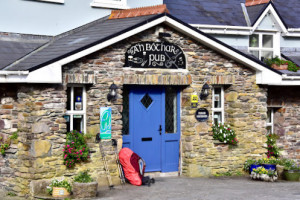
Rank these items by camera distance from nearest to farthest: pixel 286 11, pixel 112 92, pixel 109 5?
pixel 112 92 < pixel 109 5 < pixel 286 11

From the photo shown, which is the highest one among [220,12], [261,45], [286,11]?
[286,11]

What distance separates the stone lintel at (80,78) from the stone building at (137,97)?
22 millimetres

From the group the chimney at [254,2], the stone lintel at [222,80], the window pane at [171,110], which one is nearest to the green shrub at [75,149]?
the window pane at [171,110]

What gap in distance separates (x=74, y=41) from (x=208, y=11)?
570cm

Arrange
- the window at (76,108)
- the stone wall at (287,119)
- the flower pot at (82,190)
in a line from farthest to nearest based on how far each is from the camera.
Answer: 1. the stone wall at (287,119)
2. the window at (76,108)
3. the flower pot at (82,190)

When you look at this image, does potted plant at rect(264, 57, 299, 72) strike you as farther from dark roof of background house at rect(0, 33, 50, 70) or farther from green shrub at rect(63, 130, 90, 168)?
green shrub at rect(63, 130, 90, 168)

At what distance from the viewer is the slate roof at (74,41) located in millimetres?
12570

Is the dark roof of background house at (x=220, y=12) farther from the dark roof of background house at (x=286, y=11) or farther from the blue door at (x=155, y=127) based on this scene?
the blue door at (x=155, y=127)

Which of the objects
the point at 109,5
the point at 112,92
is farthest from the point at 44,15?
the point at 112,92

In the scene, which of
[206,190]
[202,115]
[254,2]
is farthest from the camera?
[254,2]

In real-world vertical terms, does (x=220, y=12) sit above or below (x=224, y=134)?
above

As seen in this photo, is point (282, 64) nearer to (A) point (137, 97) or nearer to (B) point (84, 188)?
(A) point (137, 97)

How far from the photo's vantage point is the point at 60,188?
39.6 feet

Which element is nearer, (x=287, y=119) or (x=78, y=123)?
(x=78, y=123)
